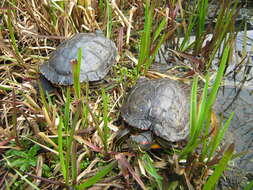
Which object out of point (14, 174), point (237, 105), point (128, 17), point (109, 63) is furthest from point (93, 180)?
point (128, 17)

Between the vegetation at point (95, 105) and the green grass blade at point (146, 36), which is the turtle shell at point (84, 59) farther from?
the green grass blade at point (146, 36)

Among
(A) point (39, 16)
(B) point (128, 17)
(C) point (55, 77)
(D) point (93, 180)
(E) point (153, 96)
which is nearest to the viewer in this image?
(D) point (93, 180)

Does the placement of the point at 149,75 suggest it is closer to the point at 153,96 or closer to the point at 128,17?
the point at 153,96

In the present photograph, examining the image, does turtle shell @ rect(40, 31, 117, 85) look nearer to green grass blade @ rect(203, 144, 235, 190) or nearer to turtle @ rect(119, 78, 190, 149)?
turtle @ rect(119, 78, 190, 149)

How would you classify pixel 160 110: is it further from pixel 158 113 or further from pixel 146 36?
pixel 146 36

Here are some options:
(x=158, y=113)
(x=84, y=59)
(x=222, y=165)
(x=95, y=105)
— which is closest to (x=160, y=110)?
(x=158, y=113)

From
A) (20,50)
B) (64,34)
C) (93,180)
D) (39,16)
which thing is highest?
(39,16)

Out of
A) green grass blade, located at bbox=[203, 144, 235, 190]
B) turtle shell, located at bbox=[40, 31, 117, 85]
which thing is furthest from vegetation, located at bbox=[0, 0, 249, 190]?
turtle shell, located at bbox=[40, 31, 117, 85]

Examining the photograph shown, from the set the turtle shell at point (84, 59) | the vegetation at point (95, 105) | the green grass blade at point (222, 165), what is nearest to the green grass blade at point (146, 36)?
the vegetation at point (95, 105)
